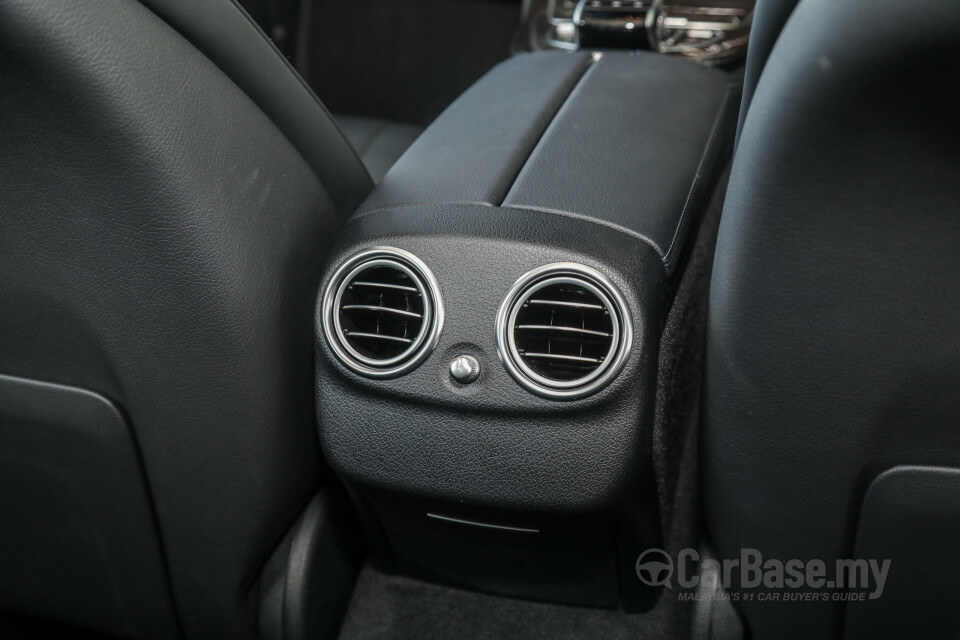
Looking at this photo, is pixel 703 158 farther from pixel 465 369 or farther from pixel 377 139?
pixel 377 139

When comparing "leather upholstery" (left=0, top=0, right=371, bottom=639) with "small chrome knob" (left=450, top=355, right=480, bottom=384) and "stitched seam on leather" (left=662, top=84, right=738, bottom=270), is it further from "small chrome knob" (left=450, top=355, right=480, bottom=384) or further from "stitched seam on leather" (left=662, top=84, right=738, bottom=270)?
"stitched seam on leather" (left=662, top=84, right=738, bottom=270)

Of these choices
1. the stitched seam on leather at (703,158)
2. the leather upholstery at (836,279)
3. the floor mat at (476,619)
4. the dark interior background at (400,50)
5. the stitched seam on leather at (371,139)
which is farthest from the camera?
the dark interior background at (400,50)

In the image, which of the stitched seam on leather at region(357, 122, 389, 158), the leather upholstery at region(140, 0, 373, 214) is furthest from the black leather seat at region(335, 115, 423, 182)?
the leather upholstery at region(140, 0, 373, 214)

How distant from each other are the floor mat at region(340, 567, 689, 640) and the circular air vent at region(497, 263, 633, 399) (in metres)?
0.50

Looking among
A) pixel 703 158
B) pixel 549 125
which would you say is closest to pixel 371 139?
pixel 549 125

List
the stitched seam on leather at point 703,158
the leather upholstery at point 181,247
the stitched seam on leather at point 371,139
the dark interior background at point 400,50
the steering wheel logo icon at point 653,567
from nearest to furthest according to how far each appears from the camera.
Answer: the leather upholstery at point 181,247 < the stitched seam on leather at point 703,158 < the steering wheel logo icon at point 653,567 < the stitched seam on leather at point 371,139 < the dark interior background at point 400,50

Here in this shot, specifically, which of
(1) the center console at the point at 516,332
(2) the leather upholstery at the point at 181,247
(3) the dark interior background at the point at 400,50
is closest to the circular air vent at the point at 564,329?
(1) the center console at the point at 516,332

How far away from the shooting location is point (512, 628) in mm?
1220

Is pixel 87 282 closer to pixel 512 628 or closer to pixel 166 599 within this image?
pixel 166 599

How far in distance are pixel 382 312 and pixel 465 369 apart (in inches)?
4.2

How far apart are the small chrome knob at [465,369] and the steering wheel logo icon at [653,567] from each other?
0.32 meters

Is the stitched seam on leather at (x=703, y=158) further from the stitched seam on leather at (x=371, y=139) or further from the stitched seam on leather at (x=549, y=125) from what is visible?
the stitched seam on leather at (x=371, y=139)

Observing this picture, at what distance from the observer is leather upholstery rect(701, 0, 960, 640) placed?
0.61 meters

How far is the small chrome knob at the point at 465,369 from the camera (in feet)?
2.73
